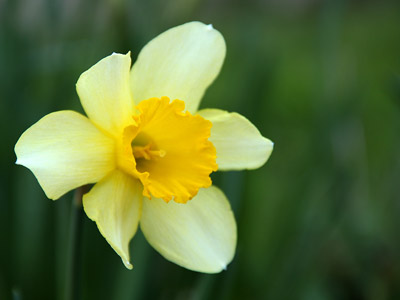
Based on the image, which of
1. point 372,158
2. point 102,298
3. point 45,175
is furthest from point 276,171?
point 45,175

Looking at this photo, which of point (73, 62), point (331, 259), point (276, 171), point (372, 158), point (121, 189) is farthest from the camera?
point (372, 158)

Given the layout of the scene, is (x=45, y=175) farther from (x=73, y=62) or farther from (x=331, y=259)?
(x=331, y=259)

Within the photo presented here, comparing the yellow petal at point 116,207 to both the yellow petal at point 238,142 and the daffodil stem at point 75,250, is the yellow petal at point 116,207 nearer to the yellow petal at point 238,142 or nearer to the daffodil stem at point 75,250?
the daffodil stem at point 75,250

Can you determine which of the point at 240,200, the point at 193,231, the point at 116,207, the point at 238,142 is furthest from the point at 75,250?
the point at 240,200

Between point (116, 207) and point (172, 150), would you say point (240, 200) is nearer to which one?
point (172, 150)

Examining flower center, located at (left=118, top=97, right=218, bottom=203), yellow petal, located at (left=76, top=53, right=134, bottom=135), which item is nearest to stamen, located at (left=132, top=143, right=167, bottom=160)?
flower center, located at (left=118, top=97, right=218, bottom=203)

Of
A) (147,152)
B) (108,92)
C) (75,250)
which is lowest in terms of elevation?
(75,250)
